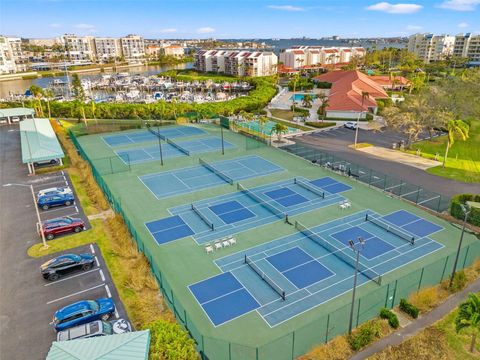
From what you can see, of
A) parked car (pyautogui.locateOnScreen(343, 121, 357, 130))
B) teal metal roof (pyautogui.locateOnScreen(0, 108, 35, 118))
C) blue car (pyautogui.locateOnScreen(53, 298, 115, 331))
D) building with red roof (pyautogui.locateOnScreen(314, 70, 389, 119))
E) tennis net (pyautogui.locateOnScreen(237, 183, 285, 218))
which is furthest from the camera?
building with red roof (pyautogui.locateOnScreen(314, 70, 389, 119))

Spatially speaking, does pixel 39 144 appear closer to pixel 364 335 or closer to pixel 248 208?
pixel 248 208

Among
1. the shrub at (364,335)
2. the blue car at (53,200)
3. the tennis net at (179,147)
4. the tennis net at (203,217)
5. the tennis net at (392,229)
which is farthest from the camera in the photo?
the tennis net at (179,147)

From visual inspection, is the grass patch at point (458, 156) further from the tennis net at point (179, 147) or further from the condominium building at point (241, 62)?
the condominium building at point (241, 62)

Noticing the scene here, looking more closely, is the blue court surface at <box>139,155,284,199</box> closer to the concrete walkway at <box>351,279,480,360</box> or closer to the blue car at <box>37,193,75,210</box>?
the blue car at <box>37,193,75,210</box>

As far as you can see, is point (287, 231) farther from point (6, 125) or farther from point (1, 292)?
point (6, 125)

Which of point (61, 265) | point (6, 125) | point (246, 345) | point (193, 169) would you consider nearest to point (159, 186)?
point (193, 169)

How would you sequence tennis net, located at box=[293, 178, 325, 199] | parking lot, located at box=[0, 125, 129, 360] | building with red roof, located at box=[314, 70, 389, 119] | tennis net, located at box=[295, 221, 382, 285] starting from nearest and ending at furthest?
parking lot, located at box=[0, 125, 129, 360]
tennis net, located at box=[295, 221, 382, 285]
tennis net, located at box=[293, 178, 325, 199]
building with red roof, located at box=[314, 70, 389, 119]

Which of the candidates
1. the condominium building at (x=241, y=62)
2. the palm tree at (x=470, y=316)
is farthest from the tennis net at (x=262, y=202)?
the condominium building at (x=241, y=62)

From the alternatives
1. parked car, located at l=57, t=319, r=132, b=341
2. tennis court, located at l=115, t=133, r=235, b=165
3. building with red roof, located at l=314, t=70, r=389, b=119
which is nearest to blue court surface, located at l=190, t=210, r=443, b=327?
parked car, located at l=57, t=319, r=132, b=341
